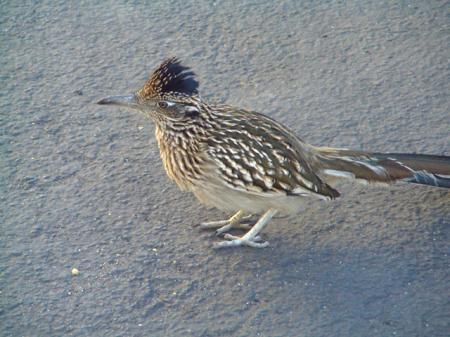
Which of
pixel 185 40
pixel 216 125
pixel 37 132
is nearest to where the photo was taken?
pixel 216 125

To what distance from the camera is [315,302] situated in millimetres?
4238

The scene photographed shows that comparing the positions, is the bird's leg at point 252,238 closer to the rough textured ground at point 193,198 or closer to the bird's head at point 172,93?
the rough textured ground at point 193,198

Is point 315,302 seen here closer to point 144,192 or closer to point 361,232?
point 361,232

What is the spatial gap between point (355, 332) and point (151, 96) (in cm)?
279

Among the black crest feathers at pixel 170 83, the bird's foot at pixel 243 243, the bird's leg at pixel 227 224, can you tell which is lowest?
the bird's foot at pixel 243 243

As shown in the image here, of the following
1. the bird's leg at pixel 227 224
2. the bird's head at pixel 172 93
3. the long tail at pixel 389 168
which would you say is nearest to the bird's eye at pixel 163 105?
the bird's head at pixel 172 93

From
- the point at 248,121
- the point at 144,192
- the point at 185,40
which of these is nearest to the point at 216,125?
the point at 248,121

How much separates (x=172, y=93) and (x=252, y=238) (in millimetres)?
1576

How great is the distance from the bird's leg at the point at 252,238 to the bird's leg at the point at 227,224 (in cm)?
12

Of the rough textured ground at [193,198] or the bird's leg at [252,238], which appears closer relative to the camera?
the rough textured ground at [193,198]

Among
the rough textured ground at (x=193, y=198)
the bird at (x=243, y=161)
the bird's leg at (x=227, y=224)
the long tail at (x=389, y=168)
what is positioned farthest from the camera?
the bird's leg at (x=227, y=224)

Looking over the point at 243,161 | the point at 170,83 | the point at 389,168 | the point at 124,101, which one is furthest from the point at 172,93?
the point at 389,168

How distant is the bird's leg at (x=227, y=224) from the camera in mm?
5016

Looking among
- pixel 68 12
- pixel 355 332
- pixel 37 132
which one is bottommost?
pixel 355 332
